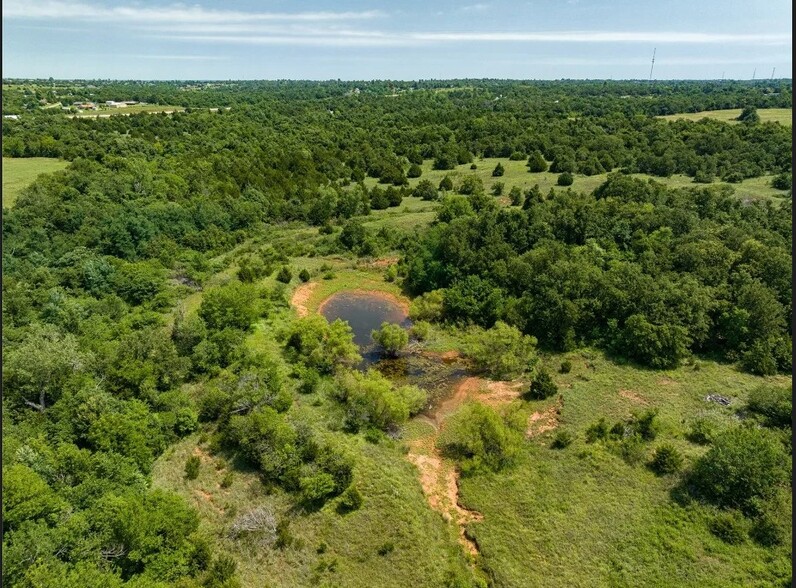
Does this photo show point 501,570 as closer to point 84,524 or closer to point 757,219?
point 84,524

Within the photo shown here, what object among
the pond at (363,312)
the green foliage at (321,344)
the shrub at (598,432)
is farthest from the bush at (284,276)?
the shrub at (598,432)

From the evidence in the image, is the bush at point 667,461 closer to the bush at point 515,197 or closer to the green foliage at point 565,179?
the bush at point 515,197

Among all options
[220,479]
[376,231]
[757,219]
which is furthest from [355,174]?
[220,479]

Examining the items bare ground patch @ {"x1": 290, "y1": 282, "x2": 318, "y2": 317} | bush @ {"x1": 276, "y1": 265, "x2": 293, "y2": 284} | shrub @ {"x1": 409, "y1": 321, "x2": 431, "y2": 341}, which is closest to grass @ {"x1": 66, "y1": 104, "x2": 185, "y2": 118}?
bush @ {"x1": 276, "y1": 265, "x2": 293, "y2": 284}

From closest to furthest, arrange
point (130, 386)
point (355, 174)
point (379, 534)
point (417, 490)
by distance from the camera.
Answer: point (379, 534) → point (417, 490) → point (130, 386) → point (355, 174)

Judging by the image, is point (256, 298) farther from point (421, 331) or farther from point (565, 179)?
point (565, 179)

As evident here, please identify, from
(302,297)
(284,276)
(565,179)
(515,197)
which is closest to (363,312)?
(302,297)

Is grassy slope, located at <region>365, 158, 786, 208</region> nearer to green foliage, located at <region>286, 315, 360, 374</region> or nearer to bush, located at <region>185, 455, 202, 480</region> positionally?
green foliage, located at <region>286, 315, 360, 374</region>
